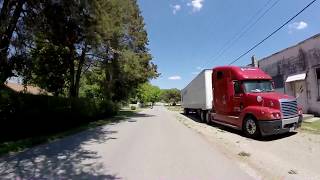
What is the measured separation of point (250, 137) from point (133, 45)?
22.4 meters

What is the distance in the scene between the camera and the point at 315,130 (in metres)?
16.6

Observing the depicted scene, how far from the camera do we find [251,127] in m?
15.7

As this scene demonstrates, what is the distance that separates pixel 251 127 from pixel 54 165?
9.12 metres

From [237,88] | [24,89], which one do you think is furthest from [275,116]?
[24,89]

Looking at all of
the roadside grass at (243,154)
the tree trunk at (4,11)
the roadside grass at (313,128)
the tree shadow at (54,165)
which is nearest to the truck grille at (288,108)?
the roadside grass at (313,128)

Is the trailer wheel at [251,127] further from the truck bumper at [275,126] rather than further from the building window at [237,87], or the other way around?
the building window at [237,87]

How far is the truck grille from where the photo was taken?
586 inches

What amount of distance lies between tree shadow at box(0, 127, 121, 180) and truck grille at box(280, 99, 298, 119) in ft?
25.7

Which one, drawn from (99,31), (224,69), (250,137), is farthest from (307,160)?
(99,31)

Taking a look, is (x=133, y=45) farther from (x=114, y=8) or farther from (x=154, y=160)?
(x=154, y=160)

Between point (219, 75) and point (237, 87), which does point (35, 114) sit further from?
point (219, 75)

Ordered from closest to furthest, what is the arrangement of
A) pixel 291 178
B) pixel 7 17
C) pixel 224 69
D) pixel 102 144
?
pixel 291 178
pixel 102 144
pixel 7 17
pixel 224 69

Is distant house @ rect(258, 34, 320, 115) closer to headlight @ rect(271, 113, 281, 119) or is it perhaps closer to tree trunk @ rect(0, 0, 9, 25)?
headlight @ rect(271, 113, 281, 119)

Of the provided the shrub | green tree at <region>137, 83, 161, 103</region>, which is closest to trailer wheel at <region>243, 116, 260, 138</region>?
the shrub
